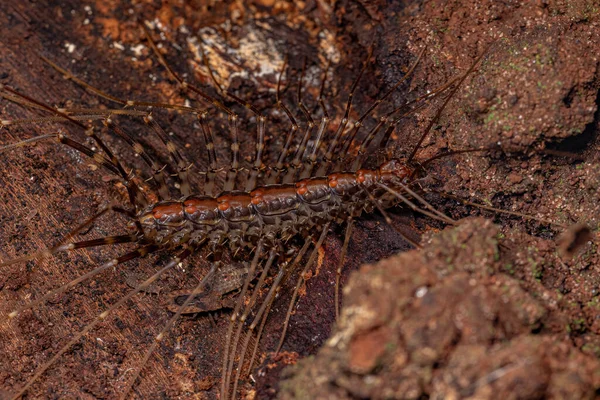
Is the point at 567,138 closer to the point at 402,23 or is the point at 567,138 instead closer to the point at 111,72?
the point at 402,23

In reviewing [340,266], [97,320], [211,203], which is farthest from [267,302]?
[97,320]

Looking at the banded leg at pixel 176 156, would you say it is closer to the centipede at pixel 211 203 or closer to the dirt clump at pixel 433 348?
the centipede at pixel 211 203

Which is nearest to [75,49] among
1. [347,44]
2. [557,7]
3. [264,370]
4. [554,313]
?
[347,44]

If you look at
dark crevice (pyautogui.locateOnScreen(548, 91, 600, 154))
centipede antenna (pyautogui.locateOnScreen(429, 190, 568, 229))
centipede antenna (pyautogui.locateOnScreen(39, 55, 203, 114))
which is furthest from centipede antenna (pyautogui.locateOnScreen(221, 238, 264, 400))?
dark crevice (pyautogui.locateOnScreen(548, 91, 600, 154))

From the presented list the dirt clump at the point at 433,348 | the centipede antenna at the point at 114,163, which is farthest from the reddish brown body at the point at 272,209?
the dirt clump at the point at 433,348

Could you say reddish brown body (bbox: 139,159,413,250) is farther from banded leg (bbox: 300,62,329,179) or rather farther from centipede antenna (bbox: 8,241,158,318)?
banded leg (bbox: 300,62,329,179)

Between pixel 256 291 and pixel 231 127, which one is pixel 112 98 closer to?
pixel 231 127
